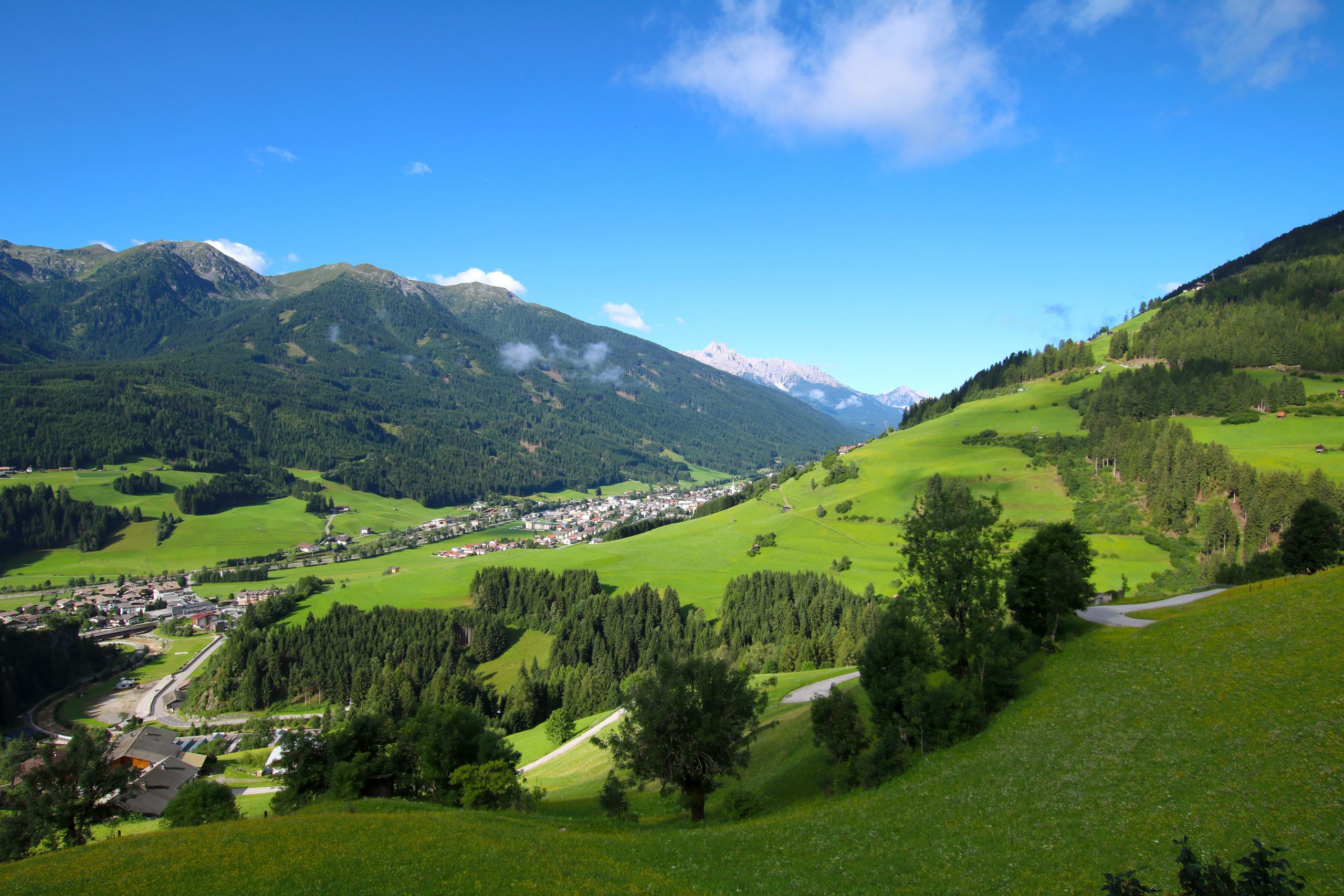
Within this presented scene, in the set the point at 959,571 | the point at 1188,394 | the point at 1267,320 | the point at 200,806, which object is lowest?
the point at 200,806

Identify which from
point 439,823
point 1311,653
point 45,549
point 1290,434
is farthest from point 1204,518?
point 45,549

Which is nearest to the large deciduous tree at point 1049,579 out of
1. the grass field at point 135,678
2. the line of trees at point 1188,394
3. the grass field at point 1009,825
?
the grass field at point 1009,825

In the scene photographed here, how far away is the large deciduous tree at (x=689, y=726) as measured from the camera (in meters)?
29.7

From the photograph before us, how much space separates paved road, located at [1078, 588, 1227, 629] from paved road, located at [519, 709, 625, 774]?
4651cm

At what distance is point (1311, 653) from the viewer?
2314cm

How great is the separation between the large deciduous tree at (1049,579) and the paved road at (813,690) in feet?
57.2

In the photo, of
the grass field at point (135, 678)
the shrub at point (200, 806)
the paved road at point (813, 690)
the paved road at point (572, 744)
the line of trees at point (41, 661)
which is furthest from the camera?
the line of trees at point (41, 661)

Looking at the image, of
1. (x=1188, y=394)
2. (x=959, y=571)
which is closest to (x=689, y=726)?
(x=959, y=571)

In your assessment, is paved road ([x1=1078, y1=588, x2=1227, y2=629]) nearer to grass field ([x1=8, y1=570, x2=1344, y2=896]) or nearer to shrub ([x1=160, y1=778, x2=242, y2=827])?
grass field ([x1=8, y1=570, x2=1344, y2=896])

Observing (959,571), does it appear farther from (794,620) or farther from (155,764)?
(155,764)

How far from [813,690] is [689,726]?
2564cm

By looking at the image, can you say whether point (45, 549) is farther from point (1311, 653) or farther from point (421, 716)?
point (1311, 653)

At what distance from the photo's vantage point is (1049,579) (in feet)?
110

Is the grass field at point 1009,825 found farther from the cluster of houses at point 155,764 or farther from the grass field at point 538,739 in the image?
the cluster of houses at point 155,764
